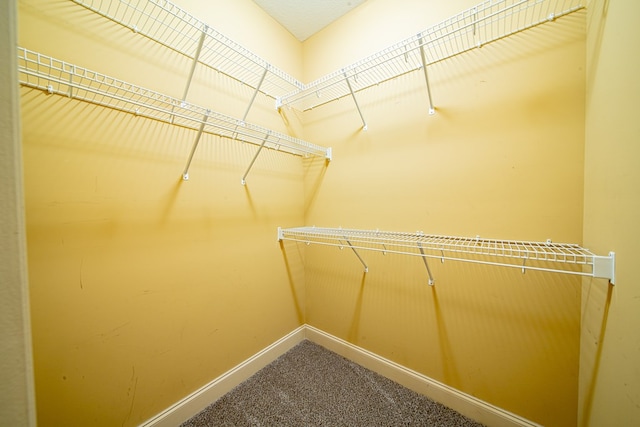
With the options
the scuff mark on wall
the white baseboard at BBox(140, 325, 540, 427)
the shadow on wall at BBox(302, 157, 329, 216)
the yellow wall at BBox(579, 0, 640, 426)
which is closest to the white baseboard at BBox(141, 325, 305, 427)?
the white baseboard at BBox(140, 325, 540, 427)

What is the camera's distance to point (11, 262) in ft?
0.98

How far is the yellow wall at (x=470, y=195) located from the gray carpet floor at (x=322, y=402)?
0.17 metres

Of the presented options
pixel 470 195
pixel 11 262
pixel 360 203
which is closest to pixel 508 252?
pixel 470 195

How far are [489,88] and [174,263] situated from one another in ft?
5.78

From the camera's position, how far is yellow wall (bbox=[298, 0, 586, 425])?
93 cm

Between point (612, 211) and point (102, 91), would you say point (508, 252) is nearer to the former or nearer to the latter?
point (612, 211)

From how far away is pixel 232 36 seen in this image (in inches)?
53.2

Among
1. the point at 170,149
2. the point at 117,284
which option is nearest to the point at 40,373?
the point at 117,284

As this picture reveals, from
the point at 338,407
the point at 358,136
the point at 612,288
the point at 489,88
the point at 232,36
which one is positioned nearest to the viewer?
the point at 612,288

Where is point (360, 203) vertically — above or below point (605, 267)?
above

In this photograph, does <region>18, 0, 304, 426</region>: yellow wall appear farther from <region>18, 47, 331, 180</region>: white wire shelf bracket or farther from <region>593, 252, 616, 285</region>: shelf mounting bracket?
<region>593, 252, 616, 285</region>: shelf mounting bracket

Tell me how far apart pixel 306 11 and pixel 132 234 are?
174cm

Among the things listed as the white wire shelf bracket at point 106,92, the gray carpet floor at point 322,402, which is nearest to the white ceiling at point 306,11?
the white wire shelf bracket at point 106,92

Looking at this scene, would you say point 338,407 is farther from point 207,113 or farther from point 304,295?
point 207,113
